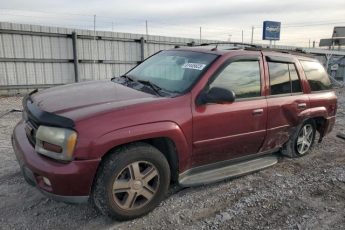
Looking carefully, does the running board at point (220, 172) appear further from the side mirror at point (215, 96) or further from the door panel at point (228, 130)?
the side mirror at point (215, 96)

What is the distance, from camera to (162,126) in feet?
10.9

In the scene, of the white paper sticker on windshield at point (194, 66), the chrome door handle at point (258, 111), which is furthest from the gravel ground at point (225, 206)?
the white paper sticker on windshield at point (194, 66)

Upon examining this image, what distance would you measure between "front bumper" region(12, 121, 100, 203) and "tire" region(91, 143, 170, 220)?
138 mm

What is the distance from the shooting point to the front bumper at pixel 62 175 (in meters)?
2.92

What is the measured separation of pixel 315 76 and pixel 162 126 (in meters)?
3.27

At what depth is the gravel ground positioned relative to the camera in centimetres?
335

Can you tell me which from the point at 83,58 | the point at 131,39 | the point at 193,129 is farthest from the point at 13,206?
the point at 131,39

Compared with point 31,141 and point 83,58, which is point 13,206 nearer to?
point 31,141

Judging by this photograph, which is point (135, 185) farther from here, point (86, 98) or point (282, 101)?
point (282, 101)

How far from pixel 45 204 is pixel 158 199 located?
47.7 inches

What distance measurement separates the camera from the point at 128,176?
3.29 meters

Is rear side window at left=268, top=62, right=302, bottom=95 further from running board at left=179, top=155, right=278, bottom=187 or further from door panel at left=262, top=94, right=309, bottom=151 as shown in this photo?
running board at left=179, top=155, right=278, bottom=187

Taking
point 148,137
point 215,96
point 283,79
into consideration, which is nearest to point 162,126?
point 148,137

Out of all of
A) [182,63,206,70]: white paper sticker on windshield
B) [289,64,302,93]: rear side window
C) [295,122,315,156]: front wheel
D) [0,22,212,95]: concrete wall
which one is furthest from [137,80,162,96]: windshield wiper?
[0,22,212,95]: concrete wall
